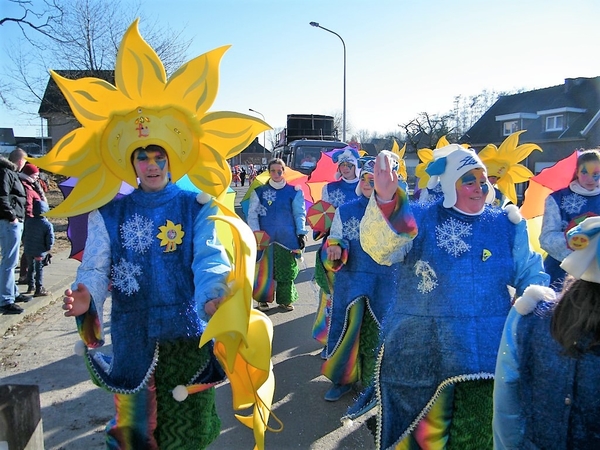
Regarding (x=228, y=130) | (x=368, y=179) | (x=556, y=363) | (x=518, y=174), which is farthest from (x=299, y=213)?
(x=556, y=363)

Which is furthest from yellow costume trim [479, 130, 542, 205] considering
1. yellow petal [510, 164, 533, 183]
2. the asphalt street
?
the asphalt street

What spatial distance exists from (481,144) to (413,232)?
33682 millimetres

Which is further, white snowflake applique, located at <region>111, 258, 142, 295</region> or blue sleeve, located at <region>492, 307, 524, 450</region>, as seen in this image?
white snowflake applique, located at <region>111, 258, 142, 295</region>

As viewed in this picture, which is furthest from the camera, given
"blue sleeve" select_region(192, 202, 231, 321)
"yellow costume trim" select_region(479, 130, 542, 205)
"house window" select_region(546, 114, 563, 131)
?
"house window" select_region(546, 114, 563, 131)

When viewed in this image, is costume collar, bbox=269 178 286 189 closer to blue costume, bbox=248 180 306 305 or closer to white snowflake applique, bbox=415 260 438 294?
blue costume, bbox=248 180 306 305

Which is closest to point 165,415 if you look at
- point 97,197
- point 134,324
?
point 134,324

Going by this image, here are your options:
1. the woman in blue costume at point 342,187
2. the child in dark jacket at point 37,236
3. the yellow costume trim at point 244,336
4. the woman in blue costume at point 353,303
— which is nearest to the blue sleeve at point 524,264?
the yellow costume trim at point 244,336

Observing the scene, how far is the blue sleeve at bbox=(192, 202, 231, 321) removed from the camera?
7.48ft

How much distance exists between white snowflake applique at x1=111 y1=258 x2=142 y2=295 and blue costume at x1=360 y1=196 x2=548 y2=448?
1105 mm

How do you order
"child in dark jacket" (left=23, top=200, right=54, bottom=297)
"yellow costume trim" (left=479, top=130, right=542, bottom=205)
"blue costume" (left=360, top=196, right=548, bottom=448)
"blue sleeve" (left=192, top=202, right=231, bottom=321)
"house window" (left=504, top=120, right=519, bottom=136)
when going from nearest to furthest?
"blue sleeve" (left=192, top=202, right=231, bottom=321), "blue costume" (left=360, top=196, right=548, bottom=448), "yellow costume trim" (left=479, top=130, right=542, bottom=205), "child in dark jacket" (left=23, top=200, right=54, bottom=297), "house window" (left=504, top=120, right=519, bottom=136)

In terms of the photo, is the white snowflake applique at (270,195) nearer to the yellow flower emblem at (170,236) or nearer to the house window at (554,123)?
the yellow flower emblem at (170,236)

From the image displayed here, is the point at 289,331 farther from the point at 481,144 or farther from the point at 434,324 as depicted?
the point at 481,144

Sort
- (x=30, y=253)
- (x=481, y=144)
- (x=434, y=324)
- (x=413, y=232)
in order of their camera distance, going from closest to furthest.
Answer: (x=413, y=232), (x=434, y=324), (x=30, y=253), (x=481, y=144)

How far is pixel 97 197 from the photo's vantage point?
8.62 feet
